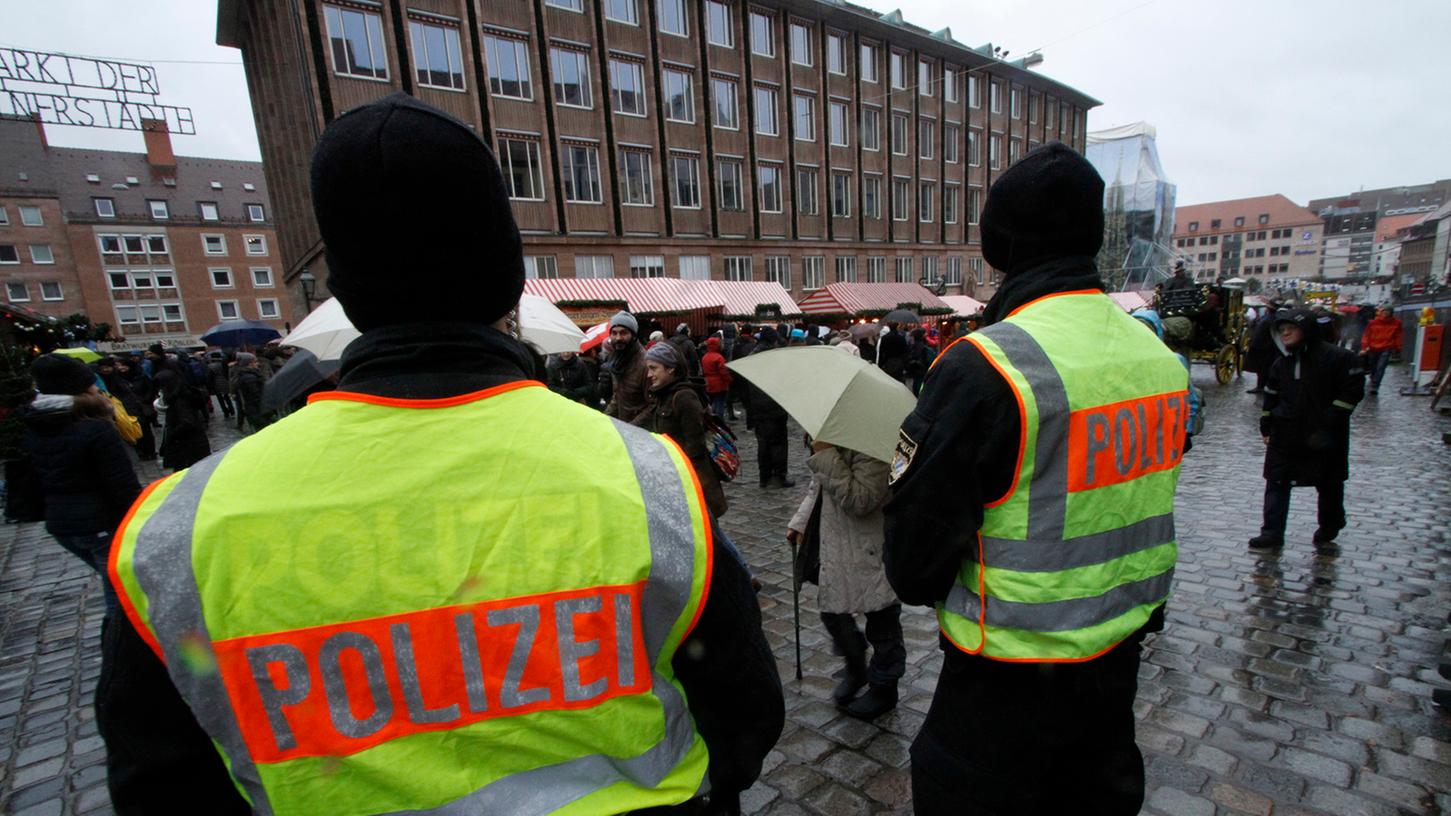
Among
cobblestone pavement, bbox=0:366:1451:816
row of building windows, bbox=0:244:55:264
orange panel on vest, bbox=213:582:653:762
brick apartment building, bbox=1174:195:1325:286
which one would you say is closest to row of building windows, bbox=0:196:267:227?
row of building windows, bbox=0:244:55:264

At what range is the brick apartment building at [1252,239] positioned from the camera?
287ft

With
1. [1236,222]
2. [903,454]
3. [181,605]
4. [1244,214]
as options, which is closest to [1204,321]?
[903,454]

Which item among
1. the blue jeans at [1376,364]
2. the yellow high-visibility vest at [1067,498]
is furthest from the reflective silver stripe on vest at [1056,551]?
the blue jeans at [1376,364]

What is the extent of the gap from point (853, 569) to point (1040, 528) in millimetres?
1673

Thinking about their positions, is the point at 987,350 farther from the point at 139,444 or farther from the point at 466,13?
the point at 466,13

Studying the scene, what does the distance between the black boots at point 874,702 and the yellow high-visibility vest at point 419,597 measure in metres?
2.66

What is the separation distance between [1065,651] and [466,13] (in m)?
24.7

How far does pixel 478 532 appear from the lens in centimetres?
95

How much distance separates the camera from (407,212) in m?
0.95

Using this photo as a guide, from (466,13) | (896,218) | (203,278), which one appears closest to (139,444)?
(466,13)

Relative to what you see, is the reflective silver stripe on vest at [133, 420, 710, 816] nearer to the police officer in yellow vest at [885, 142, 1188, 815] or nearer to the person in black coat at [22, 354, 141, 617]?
the police officer in yellow vest at [885, 142, 1188, 815]

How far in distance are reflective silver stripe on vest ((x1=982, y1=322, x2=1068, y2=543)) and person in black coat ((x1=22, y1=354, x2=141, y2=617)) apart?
5596 mm

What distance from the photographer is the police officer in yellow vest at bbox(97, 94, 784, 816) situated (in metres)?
0.89

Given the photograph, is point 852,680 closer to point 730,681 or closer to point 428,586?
point 730,681
